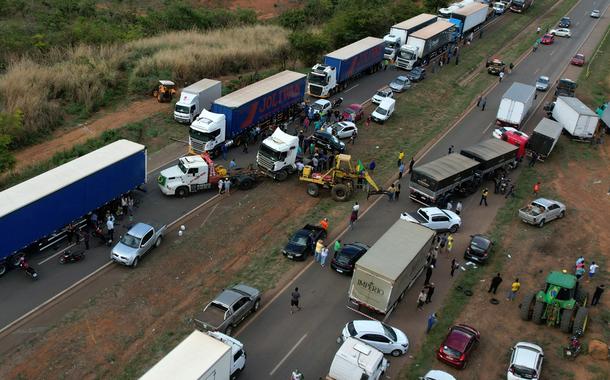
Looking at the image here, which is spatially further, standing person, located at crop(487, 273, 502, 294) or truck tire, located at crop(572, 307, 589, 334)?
standing person, located at crop(487, 273, 502, 294)

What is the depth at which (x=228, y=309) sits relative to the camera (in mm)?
25484

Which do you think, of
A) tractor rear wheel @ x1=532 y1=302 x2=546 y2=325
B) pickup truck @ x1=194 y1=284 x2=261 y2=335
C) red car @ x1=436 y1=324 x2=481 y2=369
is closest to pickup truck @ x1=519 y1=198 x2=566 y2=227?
tractor rear wheel @ x1=532 y1=302 x2=546 y2=325

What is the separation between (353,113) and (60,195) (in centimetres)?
2736

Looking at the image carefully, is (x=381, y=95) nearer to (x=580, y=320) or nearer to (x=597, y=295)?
(x=597, y=295)

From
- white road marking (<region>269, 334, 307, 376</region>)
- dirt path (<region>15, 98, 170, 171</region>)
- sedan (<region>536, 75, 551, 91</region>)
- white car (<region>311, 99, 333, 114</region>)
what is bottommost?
dirt path (<region>15, 98, 170, 171</region>)

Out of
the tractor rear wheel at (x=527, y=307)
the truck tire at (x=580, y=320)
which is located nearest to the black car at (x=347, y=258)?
the tractor rear wheel at (x=527, y=307)

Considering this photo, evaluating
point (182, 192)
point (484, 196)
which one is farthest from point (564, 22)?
point (182, 192)

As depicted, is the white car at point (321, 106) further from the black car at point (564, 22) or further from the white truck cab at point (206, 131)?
the black car at point (564, 22)

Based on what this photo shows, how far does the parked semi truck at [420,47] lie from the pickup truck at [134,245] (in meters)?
42.1

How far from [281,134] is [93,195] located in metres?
13.5

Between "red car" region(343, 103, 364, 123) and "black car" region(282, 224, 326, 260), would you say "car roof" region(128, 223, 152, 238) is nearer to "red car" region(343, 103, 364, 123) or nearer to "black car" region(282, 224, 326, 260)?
"black car" region(282, 224, 326, 260)

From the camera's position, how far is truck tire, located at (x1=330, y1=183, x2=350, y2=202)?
38.2 metres

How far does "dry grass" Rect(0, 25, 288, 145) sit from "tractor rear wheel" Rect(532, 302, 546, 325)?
38367 millimetres

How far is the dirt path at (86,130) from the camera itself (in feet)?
140
